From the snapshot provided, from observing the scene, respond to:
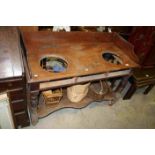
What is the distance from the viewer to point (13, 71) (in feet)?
4.51

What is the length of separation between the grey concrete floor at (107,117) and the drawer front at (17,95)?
A: 1.99 ft

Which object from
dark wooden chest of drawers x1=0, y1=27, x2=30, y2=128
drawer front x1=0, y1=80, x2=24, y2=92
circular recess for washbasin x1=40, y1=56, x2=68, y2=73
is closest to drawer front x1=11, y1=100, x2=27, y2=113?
dark wooden chest of drawers x1=0, y1=27, x2=30, y2=128

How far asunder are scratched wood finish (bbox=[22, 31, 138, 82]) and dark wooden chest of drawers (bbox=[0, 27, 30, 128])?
0.56 feet

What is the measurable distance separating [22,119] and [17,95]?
0.45 metres

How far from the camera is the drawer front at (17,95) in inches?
60.3

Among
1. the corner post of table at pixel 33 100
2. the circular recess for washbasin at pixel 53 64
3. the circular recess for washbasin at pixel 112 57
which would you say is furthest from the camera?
the circular recess for washbasin at pixel 112 57

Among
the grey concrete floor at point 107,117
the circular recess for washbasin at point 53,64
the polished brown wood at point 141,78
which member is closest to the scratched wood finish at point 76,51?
the circular recess for washbasin at point 53,64

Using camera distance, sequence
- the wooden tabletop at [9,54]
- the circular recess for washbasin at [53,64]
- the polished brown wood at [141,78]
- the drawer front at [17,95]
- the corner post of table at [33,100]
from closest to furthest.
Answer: the wooden tabletop at [9,54]
the drawer front at [17,95]
the corner post of table at [33,100]
the circular recess for washbasin at [53,64]
the polished brown wood at [141,78]

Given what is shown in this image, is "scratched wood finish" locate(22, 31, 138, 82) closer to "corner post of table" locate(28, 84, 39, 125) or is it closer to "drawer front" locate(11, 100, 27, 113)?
"corner post of table" locate(28, 84, 39, 125)

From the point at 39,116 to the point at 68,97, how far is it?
44cm

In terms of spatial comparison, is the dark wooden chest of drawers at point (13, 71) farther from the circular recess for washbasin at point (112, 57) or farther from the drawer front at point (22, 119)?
the circular recess for washbasin at point (112, 57)

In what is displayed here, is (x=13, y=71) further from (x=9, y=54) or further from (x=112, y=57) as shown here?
(x=112, y=57)

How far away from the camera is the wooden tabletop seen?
1.37 meters

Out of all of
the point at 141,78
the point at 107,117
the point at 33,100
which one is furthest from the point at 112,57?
the point at 33,100
